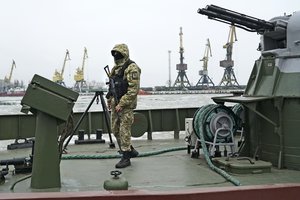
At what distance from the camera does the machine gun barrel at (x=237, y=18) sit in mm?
5746

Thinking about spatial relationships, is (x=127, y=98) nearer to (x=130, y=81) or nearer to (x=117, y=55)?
(x=130, y=81)

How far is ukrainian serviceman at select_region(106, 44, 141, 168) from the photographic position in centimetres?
539

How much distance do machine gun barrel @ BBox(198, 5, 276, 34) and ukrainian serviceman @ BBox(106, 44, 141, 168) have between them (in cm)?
132

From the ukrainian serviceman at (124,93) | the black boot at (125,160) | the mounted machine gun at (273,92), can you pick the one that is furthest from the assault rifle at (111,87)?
the mounted machine gun at (273,92)

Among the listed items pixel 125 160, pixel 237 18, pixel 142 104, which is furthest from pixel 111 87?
pixel 142 104

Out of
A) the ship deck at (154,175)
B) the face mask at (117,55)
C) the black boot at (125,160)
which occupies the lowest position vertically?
the ship deck at (154,175)

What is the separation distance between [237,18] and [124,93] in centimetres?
192

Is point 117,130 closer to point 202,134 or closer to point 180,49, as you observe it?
point 202,134

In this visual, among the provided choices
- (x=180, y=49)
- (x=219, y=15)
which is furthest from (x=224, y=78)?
(x=219, y=15)

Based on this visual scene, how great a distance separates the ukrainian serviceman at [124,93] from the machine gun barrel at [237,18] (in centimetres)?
132

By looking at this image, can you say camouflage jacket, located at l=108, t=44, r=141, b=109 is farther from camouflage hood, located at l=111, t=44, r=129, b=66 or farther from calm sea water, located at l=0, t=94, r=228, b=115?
calm sea water, located at l=0, t=94, r=228, b=115

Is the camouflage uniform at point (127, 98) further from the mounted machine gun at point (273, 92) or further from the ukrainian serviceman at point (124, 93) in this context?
the mounted machine gun at point (273, 92)

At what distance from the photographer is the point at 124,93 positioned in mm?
5555

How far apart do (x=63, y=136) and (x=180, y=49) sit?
8160 centimetres
